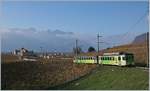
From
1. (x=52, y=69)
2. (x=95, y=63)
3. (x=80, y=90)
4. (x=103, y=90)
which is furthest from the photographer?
(x=52, y=69)

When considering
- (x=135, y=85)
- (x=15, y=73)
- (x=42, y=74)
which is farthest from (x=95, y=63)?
(x=135, y=85)

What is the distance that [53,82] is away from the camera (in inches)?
2105

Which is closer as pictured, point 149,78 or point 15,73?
point 149,78

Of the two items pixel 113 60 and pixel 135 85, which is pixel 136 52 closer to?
pixel 113 60

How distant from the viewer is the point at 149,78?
103 feet

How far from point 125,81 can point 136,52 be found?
150ft

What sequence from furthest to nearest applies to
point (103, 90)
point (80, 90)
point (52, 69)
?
1. point (52, 69)
2. point (80, 90)
3. point (103, 90)

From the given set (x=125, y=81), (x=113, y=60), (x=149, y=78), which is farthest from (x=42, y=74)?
(x=149, y=78)

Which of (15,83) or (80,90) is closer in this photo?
(80,90)

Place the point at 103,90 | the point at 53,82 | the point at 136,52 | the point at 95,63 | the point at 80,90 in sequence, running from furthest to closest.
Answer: the point at 136,52, the point at 95,63, the point at 53,82, the point at 80,90, the point at 103,90

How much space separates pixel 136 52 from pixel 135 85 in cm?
4930

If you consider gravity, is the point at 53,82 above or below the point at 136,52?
below

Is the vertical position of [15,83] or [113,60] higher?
[113,60]

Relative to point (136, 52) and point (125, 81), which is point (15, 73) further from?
point (125, 81)
